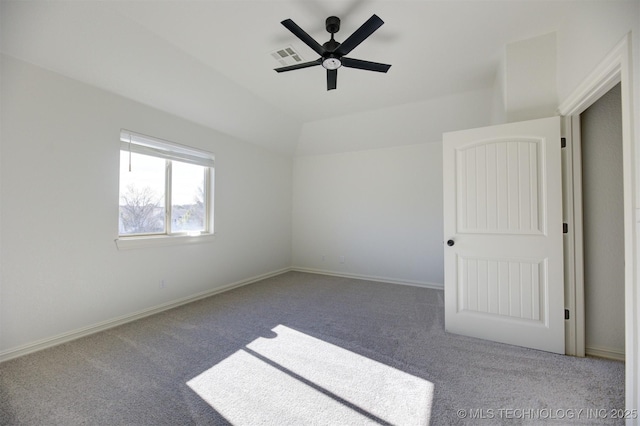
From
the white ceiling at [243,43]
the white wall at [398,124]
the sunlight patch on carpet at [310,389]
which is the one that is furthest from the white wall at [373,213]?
the sunlight patch on carpet at [310,389]

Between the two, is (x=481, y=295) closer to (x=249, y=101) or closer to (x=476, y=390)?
(x=476, y=390)

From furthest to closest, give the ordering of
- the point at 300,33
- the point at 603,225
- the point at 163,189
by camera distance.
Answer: the point at 163,189 < the point at 603,225 < the point at 300,33

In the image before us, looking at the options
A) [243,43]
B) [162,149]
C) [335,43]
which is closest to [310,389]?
[335,43]

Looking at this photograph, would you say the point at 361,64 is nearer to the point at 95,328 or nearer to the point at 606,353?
the point at 606,353

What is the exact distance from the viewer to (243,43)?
99.3 inches

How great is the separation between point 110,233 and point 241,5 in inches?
101

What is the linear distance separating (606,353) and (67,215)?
4.86 m

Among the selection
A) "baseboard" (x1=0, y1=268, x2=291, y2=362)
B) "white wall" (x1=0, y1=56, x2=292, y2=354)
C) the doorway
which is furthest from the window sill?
the doorway

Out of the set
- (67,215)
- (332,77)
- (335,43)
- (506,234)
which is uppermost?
(335,43)

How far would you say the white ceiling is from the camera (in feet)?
6.84

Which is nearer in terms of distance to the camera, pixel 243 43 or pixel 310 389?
pixel 310 389

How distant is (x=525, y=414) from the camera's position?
1.54 metres

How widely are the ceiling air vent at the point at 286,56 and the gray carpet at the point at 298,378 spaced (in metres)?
2.86

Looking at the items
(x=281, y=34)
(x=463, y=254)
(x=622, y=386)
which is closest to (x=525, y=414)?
(x=622, y=386)
